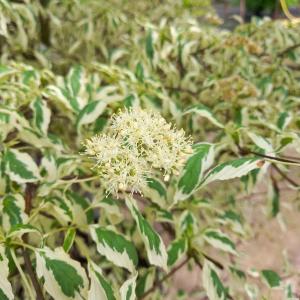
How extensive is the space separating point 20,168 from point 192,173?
0.32 meters

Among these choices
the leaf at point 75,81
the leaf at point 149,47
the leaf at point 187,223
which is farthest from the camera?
the leaf at point 149,47

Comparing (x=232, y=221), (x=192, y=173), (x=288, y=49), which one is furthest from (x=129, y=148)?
(x=288, y=49)

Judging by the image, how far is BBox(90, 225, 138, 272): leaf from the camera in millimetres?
628

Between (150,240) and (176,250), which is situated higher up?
(150,240)

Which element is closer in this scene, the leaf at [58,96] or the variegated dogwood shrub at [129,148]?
the variegated dogwood shrub at [129,148]

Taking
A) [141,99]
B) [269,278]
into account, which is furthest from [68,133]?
[269,278]

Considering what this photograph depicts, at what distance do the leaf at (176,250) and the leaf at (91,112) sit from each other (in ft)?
0.97

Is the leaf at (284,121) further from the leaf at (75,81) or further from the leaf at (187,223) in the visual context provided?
the leaf at (75,81)

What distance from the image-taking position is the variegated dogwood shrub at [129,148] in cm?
58

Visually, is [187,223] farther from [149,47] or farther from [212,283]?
[149,47]

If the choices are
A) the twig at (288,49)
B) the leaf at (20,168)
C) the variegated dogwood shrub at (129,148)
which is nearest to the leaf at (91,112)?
the variegated dogwood shrub at (129,148)

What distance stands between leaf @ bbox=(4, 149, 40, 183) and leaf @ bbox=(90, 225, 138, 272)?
0.52 ft

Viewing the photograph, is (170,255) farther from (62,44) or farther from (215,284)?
(62,44)

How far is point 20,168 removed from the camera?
74 cm
